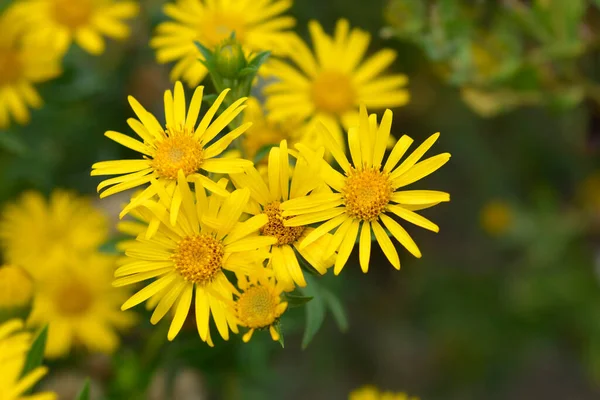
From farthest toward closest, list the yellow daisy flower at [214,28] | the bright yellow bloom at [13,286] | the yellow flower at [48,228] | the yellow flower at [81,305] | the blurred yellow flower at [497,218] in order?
the blurred yellow flower at [497,218] < the yellow flower at [48,228] < the yellow flower at [81,305] < the yellow daisy flower at [214,28] < the bright yellow bloom at [13,286]

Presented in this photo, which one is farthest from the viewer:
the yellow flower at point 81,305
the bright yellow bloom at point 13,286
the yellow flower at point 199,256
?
the yellow flower at point 81,305

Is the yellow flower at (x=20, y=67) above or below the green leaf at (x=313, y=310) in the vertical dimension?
above

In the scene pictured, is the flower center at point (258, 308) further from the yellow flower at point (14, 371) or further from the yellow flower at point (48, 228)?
the yellow flower at point (48, 228)

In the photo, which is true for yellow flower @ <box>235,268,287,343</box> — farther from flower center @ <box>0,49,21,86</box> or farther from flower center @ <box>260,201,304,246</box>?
flower center @ <box>0,49,21,86</box>

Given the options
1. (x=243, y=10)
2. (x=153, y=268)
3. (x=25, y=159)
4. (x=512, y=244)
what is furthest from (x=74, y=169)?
(x=512, y=244)

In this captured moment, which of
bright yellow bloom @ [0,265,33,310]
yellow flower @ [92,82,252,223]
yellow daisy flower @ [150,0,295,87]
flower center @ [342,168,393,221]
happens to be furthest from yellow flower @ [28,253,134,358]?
flower center @ [342,168,393,221]

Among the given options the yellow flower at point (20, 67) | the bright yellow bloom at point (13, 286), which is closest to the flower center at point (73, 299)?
the bright yellow bloom at point (13, 286)

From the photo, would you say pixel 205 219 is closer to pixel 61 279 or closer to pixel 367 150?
pixel 367 150

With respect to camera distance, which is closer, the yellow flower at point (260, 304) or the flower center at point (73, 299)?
the yellow flower at point (260, 304)
